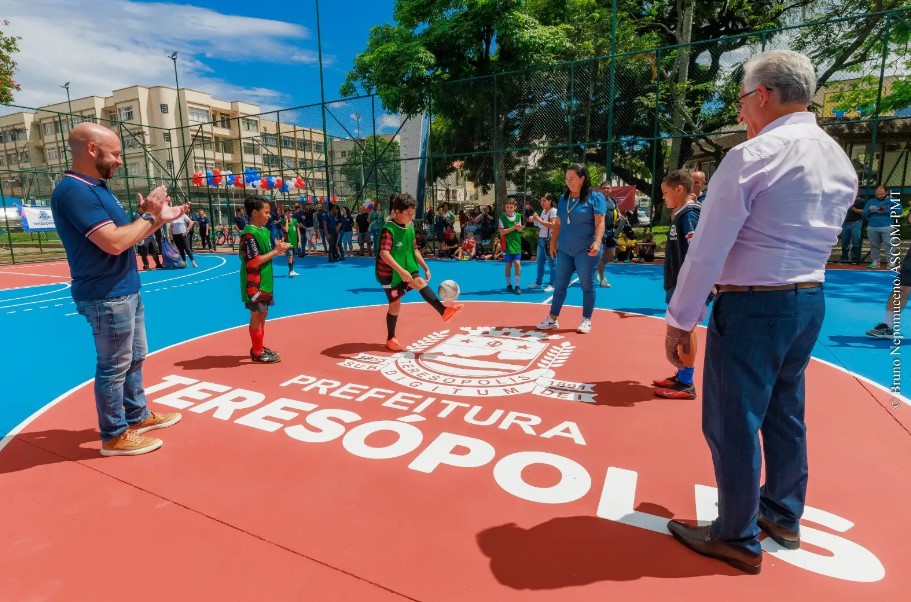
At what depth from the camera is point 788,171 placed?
6.09ft

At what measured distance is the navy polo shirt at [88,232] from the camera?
2.94m

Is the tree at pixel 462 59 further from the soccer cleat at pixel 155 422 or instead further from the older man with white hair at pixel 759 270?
the older man with white hair at pixel 759 270

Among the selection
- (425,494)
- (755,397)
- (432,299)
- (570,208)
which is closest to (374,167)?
(570,208)

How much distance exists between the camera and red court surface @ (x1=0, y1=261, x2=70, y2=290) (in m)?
12.5

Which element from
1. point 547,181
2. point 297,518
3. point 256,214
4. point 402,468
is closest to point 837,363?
point 402,468

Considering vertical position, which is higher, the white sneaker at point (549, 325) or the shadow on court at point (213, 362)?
the white sneaker at point (549, 325)

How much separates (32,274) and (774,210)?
60.2 feet

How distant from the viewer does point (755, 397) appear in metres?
2.04

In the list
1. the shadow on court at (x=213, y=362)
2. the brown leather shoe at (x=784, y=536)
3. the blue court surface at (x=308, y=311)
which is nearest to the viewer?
the brown leather shoe at (x=784, y=536)

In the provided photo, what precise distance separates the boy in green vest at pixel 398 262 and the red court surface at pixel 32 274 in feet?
35.4

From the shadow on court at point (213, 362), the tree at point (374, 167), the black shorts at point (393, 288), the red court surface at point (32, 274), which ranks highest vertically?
the tree at point (374, 167)

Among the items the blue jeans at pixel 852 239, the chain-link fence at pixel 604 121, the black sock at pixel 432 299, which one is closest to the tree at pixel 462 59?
the chain-link fence at pixel 604 121

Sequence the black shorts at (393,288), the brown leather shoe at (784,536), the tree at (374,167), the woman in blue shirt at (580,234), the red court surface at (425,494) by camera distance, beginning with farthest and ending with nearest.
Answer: the tree at (374,167)
the woman in blue shirt at (580,234)
the black shorts at (393,288)
the brown leather shoe at (784,536)
the red court surface at (425,494)

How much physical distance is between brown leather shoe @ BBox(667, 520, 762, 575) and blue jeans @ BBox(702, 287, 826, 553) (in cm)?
4
